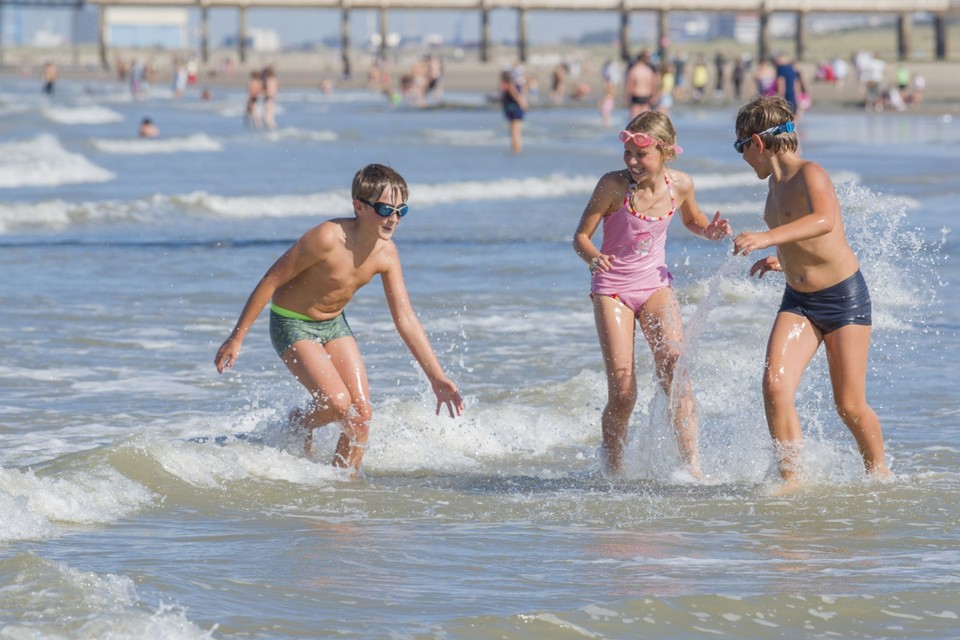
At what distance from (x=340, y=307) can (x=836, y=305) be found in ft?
6.86

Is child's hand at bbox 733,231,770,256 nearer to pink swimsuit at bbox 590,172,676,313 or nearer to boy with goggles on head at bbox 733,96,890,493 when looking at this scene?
boy with goggles on head at bbox 733,96,890,493

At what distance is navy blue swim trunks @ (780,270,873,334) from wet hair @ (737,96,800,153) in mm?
583

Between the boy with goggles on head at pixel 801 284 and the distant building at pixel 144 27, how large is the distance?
582 feet

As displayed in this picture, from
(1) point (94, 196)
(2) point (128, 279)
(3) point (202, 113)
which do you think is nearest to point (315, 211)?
(1) point (94, 196)

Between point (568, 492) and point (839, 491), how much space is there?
112 centimetres

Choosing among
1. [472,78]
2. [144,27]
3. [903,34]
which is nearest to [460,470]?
[903,34]

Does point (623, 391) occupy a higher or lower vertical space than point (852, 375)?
lower

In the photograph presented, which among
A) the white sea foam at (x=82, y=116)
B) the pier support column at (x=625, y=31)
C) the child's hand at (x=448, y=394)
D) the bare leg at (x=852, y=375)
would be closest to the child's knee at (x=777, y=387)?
the bare leg at (x=852, y=375)

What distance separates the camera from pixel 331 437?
705 centimetres

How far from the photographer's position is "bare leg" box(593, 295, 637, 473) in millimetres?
6445

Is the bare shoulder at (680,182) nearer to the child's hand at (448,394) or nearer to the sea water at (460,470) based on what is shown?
the sea water at (460,470)

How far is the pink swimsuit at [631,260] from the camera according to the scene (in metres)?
6.44

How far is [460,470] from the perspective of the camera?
7.02 m

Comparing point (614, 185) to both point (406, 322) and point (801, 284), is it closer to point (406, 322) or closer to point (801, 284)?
point (801, 284)
